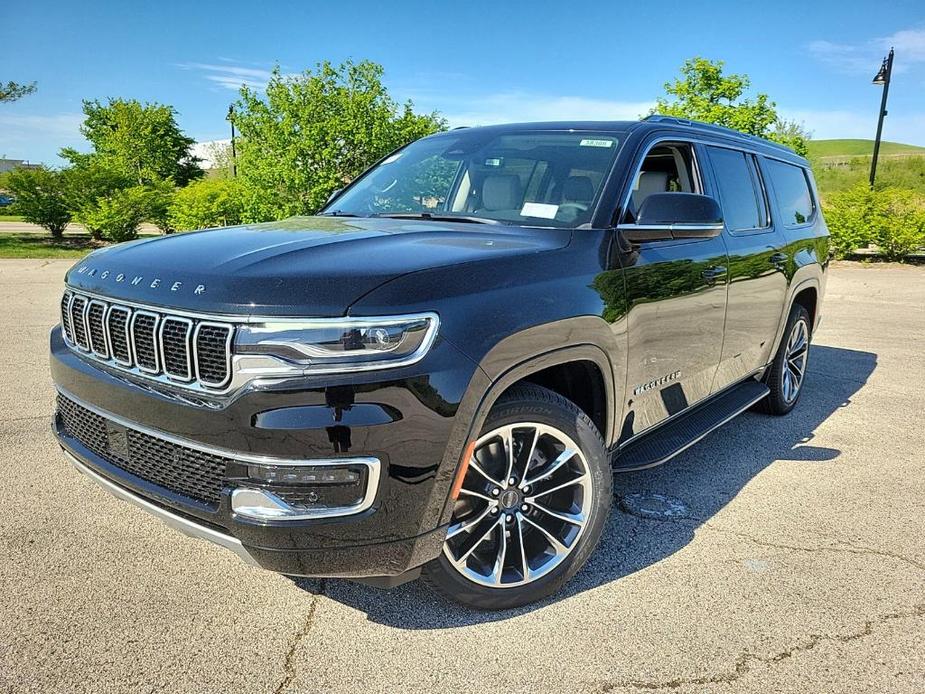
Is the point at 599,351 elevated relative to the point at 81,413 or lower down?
elevated

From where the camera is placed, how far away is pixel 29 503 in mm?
3707

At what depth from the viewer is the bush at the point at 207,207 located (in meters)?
17.8

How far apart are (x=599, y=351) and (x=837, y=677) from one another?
1431 millimetres

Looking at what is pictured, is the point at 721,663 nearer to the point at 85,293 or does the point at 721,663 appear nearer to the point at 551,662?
the point at 551,662

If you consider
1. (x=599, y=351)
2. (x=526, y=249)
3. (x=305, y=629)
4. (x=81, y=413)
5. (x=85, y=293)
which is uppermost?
(x=526, y=249)

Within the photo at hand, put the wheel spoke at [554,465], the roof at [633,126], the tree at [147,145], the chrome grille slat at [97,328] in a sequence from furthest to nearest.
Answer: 1. the tree at [147,145]
2. the roof at [633,126]
3. the wheel spoke at [554,465]
4. the chrome grille slat at [97,328]

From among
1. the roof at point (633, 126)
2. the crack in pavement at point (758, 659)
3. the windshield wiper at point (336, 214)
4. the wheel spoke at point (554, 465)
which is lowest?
the crack in pavement at point (758, 659)

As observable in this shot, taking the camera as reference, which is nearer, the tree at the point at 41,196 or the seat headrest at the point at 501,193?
the seat headrest at the point at 501,193

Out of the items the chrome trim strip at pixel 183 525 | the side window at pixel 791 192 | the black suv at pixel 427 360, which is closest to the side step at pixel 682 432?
the black suv at pixel 427 360

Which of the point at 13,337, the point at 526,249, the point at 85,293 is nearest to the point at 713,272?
the point at 526,249

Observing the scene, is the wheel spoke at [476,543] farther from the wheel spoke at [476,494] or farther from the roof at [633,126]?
the roof at [633,126]

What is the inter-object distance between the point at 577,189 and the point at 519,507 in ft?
5.02

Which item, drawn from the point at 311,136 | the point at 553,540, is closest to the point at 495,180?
the point at 553,540

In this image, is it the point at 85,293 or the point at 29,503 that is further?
the point at 29,503
